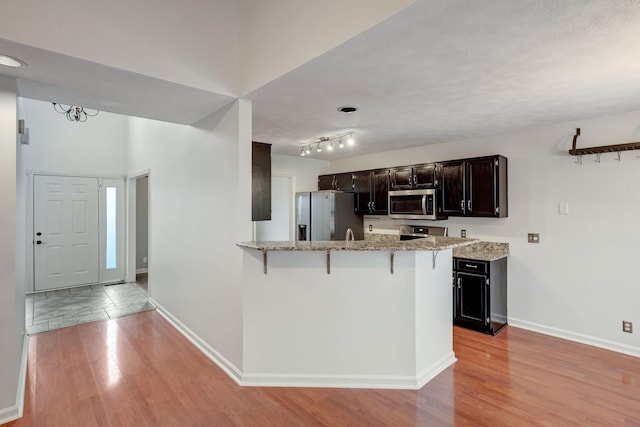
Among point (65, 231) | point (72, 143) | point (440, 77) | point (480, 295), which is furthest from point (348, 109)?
point (65, 231)

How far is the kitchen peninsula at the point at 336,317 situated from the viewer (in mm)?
2602

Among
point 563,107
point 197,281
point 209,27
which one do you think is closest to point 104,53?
point 209,27

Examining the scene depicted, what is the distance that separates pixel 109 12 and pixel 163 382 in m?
2.81

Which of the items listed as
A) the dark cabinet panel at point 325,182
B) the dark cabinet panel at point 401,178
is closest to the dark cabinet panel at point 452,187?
the dark cabinet panel at point 401,178

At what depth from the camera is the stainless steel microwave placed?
14.5ft

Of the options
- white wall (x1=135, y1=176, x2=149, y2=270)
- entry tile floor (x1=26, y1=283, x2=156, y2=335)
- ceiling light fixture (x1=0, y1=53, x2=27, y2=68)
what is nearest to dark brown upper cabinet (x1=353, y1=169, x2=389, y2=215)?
entry tile floor (x1=26, y1=283, x2=156, y2=335)

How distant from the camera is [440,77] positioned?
2.34 metres

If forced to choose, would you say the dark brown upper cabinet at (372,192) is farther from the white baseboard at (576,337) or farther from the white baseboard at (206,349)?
the white baseboard at (206,349)

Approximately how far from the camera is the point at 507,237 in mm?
4094

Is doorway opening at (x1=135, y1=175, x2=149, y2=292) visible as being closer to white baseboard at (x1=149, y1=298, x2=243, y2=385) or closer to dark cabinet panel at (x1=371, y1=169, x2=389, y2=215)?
white baseboard at (x1=149, y1=298, x2=243, y2=385)

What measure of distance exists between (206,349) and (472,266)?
10.2 ft

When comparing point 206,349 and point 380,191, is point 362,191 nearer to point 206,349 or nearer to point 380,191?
point 380,191

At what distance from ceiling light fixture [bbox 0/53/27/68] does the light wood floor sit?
94.3 inches

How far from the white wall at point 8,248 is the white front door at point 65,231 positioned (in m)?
Result: 3.99
